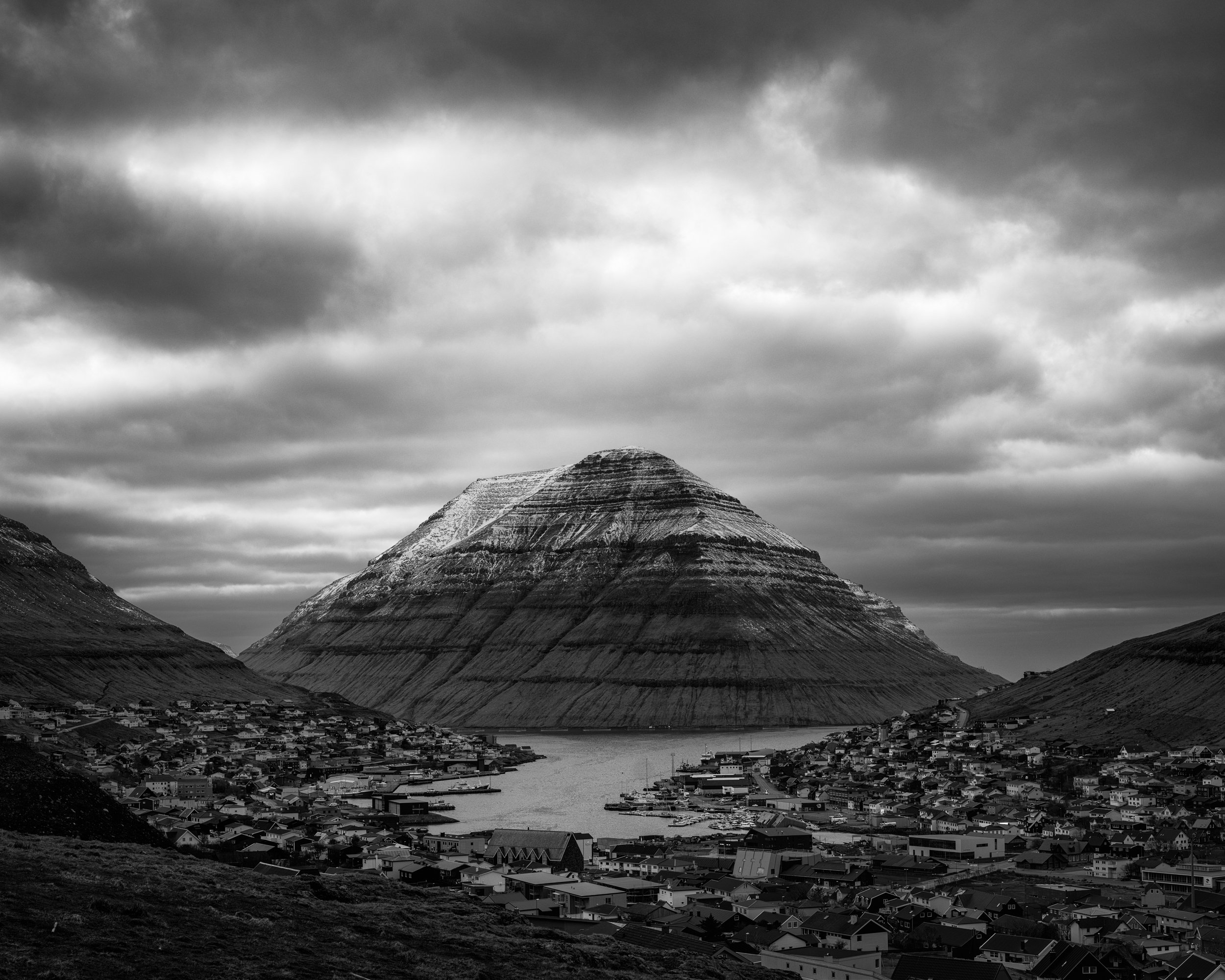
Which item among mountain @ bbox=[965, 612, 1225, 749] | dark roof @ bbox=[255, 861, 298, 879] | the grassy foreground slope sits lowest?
dark roof @ bbox=[255, 861, 298, 879]

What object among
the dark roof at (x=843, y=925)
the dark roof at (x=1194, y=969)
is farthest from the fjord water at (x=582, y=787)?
the dark roof at (x=1194, y=969)

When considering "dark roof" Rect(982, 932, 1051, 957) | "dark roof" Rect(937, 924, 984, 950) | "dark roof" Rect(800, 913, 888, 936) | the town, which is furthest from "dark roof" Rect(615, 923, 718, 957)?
"dark roof" Rect(982, 932, 1051, 957)

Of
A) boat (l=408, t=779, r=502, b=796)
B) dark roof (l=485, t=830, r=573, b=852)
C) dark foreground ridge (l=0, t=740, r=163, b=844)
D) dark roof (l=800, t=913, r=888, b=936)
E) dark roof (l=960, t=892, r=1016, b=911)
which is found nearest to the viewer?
dark foreground ridge (l=0, t=740, r=163, b=844)

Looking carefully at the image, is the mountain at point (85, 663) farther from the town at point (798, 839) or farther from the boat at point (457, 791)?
the boat at point (457, 791)

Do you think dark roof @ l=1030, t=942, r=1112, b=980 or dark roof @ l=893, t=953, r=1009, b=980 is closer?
dark roof @ l=893, t=953, r=1009, b=980

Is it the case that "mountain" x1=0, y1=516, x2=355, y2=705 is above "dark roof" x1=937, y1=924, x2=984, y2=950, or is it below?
above

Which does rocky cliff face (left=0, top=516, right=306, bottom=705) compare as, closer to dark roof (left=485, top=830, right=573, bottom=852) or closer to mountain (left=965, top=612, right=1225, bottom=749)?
dark roof (left=485, top=830, right=573, bottom=852)

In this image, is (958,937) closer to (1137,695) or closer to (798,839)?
(798,839)

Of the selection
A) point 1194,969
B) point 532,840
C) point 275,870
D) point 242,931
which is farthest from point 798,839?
point 242,931

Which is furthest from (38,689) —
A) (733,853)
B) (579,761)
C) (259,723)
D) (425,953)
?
(425,953)
